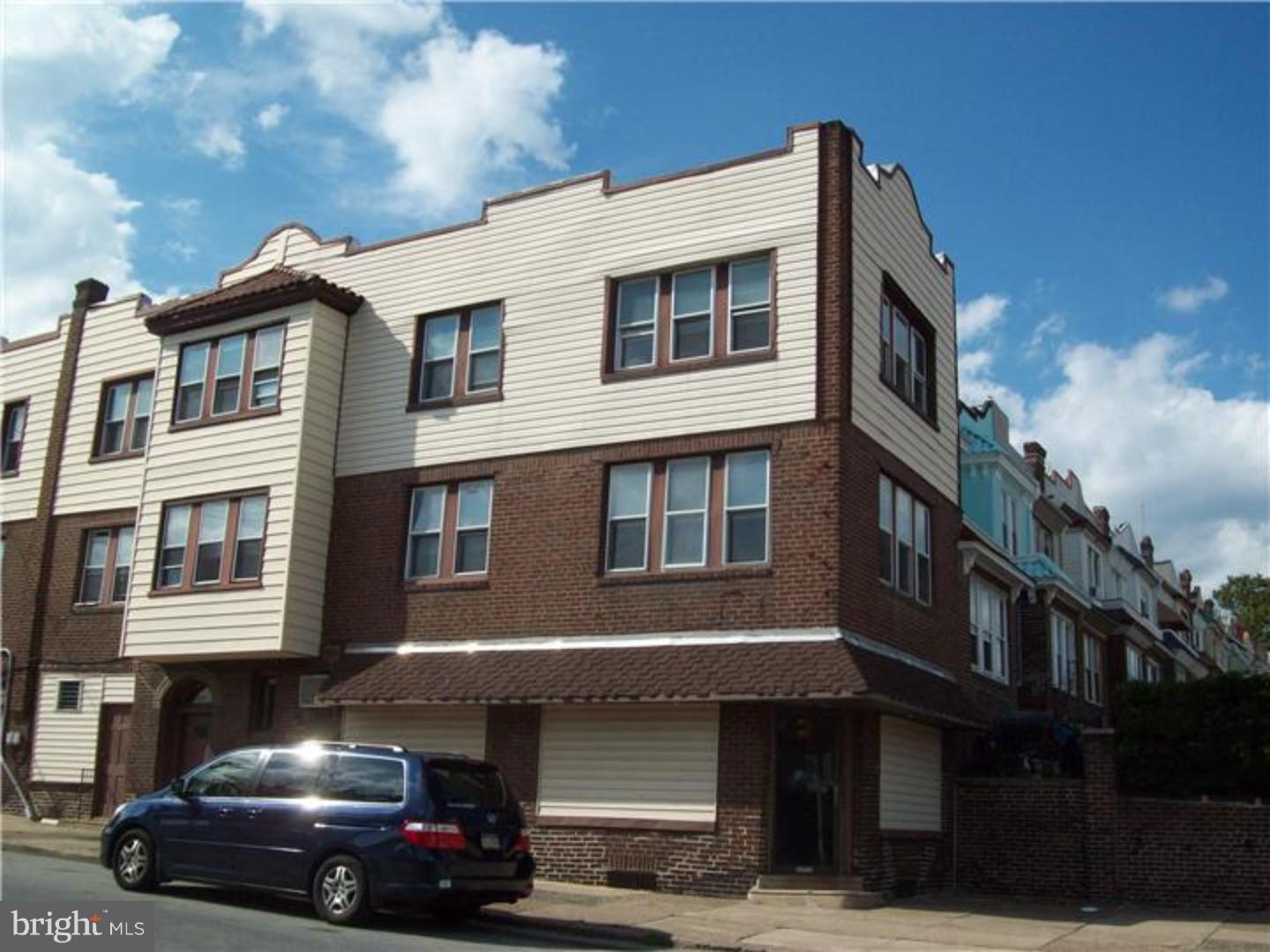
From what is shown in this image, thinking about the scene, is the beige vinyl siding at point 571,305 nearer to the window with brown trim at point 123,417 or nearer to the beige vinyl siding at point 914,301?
the beige vinyl siding at point 914,301

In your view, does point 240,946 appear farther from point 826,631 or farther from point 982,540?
point 982,540

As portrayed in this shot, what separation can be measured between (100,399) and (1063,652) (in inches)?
860

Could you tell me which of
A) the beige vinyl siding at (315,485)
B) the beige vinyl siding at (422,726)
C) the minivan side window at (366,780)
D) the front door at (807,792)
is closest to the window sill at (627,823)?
the front door at (807,792)

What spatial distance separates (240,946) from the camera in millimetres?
10781

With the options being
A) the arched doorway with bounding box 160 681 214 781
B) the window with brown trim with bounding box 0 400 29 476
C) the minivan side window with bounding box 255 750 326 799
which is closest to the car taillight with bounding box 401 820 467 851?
the minivan side window with bounding box 255 750 326 799

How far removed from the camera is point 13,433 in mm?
28281

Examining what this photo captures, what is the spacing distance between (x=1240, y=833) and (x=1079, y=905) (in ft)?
7.75

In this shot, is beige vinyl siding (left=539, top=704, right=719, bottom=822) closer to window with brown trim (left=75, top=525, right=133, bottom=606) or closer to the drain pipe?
window with brown trim (left=75, top=525, right=133, bottom=606)

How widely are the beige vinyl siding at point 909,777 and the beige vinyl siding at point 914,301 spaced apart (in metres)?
4.15

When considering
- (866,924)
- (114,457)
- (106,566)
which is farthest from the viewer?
(114,457)

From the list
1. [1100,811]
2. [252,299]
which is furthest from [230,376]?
[1100,811]

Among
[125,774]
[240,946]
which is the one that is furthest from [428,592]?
[240,946]

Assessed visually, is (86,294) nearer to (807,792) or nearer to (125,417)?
(125,417)

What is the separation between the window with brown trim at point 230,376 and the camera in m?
22.2
